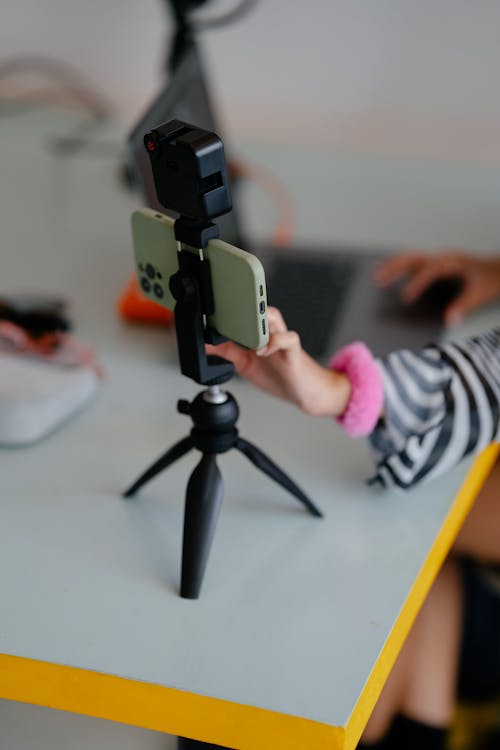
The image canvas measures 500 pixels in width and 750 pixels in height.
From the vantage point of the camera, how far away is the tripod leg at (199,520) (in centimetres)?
69

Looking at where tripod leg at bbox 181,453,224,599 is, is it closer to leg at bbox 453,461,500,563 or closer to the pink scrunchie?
the pink scrunchie

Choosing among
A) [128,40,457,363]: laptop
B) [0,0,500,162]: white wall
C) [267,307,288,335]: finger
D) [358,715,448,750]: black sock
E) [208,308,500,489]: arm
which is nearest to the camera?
[267,307,288,335]: finger

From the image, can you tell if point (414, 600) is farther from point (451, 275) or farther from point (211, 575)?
point (451, 275)

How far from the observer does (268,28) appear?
1528 mm

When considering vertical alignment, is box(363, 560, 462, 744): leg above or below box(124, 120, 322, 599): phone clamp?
below

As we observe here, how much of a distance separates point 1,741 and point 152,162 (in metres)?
0.42

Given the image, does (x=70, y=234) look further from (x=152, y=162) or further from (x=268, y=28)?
(x=152, y=162)

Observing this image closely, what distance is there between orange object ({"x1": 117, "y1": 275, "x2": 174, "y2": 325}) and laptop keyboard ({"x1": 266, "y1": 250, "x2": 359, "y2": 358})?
4.4 inches

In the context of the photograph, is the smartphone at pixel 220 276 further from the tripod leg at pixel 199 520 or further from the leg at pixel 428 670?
the leg at pixel 428 670

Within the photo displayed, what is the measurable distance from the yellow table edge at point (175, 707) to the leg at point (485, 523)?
1.38ft

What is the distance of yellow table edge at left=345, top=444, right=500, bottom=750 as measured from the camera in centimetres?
62

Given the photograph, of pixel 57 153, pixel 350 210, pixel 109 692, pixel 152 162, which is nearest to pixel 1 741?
pixel 109 692

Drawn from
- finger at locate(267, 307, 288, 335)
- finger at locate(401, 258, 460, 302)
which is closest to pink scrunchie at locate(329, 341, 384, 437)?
finger at locate(267, 307, 288, 335)

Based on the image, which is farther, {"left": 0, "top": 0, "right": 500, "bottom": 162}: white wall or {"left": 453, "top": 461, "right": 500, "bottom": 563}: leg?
{"left": 0, "top": 0, "right": 500, "bottom": 162}: white wall
